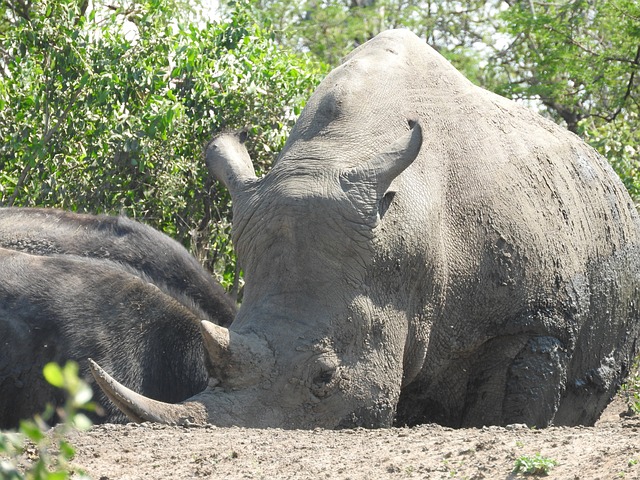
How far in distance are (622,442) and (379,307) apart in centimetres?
180

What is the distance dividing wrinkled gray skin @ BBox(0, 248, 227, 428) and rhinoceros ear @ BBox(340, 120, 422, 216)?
4.50 ft

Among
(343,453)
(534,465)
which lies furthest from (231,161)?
(534,465)

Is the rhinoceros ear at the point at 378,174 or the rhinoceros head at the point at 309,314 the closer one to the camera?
the rhinoceros head at the point at 309,314

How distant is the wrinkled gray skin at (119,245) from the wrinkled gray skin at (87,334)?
13.6 inches

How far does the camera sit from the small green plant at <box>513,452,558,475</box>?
4.07 meters

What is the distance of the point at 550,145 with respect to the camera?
7336mm

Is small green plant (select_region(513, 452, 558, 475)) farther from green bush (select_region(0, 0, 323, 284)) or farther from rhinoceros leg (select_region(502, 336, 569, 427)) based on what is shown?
green bush (select_region(0, 0, 323, 284))

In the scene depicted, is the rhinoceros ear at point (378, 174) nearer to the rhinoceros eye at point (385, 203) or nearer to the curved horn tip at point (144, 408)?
the rhinoceros eye at point (385, 203)

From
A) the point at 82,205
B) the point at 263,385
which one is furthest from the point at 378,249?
the point at 82,205

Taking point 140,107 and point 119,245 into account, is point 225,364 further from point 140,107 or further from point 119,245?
point 140,107

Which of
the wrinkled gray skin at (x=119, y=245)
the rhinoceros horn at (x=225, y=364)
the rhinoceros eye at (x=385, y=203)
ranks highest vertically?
the rhinoceros eye at (x=385, y=203)

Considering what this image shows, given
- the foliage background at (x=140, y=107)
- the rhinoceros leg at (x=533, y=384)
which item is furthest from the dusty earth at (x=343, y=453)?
the foliage background at (x=140, y=107)

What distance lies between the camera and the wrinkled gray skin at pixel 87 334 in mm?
6609

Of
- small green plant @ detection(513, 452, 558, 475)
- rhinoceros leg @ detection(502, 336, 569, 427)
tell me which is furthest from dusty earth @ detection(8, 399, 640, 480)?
rhinoceros leg @ detection(502, 336, 569, 427)
